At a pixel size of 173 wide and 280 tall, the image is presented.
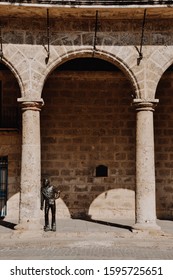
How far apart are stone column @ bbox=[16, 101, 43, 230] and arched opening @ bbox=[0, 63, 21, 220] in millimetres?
3244

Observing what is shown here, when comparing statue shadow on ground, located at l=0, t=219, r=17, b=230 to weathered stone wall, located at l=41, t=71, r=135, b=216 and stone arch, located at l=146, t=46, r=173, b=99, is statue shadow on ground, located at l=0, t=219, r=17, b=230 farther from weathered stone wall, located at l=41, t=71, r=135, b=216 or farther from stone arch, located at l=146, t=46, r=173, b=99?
stone arch, located at l=146, t=46, r=173, b=99

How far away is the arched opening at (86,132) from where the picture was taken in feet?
49.2

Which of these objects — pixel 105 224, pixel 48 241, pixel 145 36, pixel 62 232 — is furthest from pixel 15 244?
pixel 145 36

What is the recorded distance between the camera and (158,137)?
15172mm

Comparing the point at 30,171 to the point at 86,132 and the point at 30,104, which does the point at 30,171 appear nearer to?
the point at 30,104

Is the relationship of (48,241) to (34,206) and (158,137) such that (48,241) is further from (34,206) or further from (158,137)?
(158,137)

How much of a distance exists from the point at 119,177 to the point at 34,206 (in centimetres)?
449

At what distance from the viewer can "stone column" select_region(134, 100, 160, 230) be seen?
1136 centimetres

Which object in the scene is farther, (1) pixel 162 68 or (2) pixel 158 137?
(2) pixel 158 137

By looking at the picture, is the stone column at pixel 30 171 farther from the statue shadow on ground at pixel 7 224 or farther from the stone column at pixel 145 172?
the stone column at pixel 145 172

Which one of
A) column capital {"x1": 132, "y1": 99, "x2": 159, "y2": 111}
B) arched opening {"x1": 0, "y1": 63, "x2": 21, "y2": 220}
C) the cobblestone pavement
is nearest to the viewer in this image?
the cobblestone pavement

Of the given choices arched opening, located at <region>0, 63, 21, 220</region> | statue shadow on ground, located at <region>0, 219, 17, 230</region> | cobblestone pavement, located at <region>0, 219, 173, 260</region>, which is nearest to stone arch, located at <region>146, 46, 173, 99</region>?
cobblestone pavement, located at <region>0, 219, 173, 260</region>

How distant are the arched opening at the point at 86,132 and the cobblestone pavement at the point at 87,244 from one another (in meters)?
2.75

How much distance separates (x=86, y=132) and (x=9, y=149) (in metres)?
2.63
